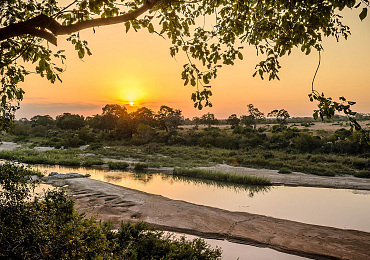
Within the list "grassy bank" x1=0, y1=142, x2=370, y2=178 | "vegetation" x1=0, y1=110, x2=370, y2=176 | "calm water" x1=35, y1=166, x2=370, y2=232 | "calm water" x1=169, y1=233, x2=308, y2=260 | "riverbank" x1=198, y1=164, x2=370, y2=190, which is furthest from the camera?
"vegetation" x1=0, y1=110, x2=370, y2=176

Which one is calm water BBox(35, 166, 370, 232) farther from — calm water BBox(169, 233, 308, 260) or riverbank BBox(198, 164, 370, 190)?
calm water BBox(169, 233, 308, 260)

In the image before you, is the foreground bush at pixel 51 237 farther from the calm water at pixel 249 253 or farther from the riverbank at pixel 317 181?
the riverbank at pixel 317 181

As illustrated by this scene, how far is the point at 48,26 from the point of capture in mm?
3586

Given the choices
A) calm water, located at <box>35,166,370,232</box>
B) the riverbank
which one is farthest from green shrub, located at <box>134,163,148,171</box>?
the riverbank

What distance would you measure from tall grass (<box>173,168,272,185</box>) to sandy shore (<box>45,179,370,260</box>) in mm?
7294

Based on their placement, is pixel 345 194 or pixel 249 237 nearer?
pixel 249 237

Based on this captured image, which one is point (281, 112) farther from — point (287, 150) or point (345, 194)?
point (345, 194)

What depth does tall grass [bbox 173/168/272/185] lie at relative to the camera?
19.6 metres

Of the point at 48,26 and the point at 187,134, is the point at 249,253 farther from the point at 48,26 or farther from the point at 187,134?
the point at 187,134

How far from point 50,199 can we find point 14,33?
625cm

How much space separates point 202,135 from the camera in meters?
48.4

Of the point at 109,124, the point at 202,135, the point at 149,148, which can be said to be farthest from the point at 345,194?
the point at 109,124

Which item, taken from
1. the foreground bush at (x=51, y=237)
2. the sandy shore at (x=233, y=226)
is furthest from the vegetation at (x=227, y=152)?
the foreground bush at (x=51, y=237)

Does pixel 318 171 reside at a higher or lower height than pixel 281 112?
lower
